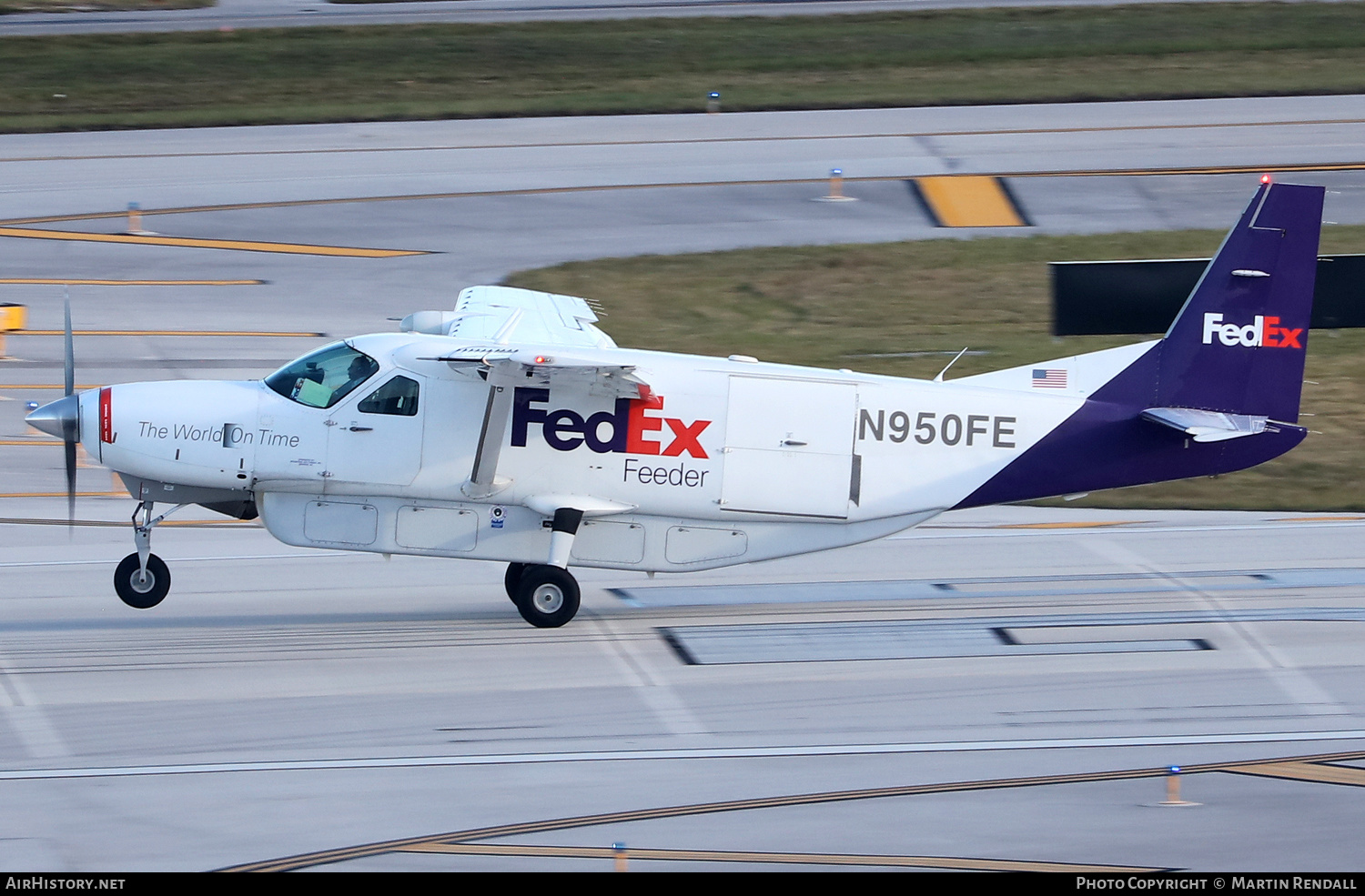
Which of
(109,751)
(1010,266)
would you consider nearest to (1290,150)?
(1010,266)

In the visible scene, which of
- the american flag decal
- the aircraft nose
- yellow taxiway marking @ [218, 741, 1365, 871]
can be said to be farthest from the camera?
the american flag decal

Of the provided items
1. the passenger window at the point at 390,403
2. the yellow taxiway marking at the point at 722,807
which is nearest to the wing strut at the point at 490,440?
the passenger window at the point at 390,403

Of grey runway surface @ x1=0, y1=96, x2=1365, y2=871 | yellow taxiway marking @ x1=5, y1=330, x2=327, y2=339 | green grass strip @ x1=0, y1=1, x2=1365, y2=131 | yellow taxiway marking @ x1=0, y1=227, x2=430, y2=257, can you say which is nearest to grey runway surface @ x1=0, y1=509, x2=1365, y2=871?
grey runway surface @ x1=0, y1=96, x2=1365, y2=871

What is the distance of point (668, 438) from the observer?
1509 centimetres

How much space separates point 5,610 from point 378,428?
4.13 meters

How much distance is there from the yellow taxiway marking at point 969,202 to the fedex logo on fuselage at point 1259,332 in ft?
50.2

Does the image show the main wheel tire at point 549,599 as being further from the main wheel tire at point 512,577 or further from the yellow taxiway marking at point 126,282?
the yellow taxiway marking at point 126,282

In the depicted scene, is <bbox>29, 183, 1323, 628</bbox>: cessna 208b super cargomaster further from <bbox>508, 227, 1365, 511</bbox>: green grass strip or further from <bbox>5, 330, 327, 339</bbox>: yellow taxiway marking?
<bbox>5, 330, 327, 339</bbox>: yellow taxiway marking

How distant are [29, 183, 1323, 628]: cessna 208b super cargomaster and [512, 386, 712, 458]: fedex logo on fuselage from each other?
0.02 metres

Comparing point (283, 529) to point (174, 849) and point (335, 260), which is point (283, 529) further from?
point (335, 260)

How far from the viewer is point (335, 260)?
2823cm

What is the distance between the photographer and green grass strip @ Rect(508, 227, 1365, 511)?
21172mm

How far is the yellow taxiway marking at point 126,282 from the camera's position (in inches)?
1057

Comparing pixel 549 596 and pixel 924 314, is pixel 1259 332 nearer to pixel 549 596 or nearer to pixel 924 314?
pixel 549 596
